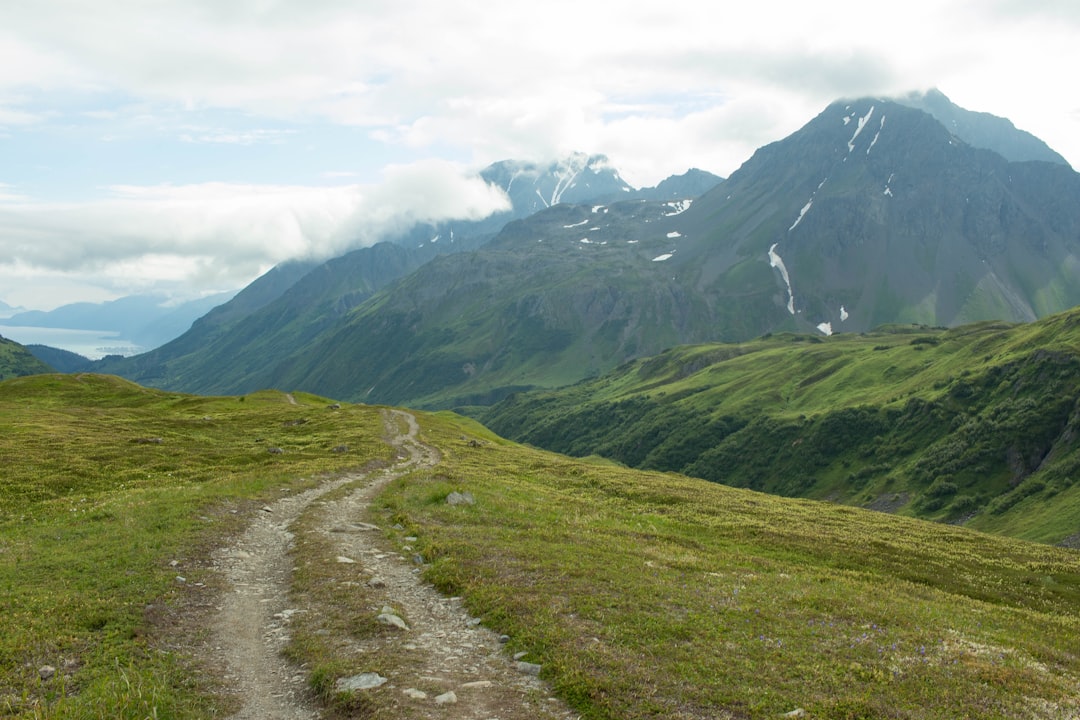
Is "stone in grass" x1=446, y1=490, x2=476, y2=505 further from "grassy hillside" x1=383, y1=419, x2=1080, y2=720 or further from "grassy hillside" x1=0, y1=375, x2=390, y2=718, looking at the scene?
"grassy hillside" x1=0, y1=375, x2=390, y2=718

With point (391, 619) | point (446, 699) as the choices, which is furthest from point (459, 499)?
point (446, 699)

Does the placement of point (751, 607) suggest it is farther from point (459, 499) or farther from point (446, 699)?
point (459, 499)

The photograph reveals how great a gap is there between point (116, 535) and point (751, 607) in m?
27.1

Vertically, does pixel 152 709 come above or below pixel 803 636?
above

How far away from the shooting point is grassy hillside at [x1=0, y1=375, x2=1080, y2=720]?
15.0 metres

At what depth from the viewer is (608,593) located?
71.7 ft

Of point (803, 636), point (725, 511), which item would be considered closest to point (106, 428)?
point (725, 511)

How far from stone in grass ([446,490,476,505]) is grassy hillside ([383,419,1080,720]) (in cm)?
62

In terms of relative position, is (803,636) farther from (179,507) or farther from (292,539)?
(179,507)

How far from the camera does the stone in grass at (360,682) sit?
48.0 ft

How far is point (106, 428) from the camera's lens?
72000 millimetres

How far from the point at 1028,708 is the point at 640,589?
11.2m

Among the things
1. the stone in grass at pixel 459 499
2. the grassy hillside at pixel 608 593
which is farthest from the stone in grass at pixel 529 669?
the stone in grass at pixel 459 499

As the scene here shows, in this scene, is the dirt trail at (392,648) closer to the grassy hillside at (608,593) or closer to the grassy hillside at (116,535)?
the grassy hillside at (608,593)
